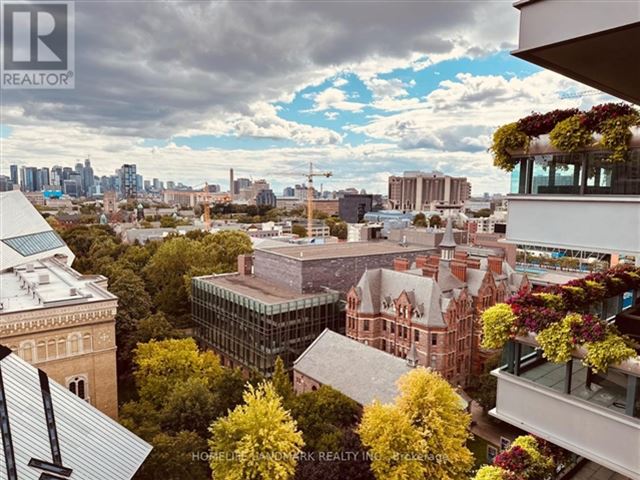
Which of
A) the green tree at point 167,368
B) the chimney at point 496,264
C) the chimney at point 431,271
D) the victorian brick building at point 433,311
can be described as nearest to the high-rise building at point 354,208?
the chimney at point 496,264

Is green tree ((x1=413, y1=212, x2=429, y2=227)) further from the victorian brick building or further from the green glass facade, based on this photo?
the green glass facade

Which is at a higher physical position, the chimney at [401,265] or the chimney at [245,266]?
the chimney at [401,265]

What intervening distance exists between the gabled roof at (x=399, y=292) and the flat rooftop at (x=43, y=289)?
21.2m

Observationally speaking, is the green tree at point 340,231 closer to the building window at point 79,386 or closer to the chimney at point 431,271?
the chimney at point 431,271

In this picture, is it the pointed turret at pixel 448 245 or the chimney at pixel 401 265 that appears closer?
the pointed turret at pixel 448 245

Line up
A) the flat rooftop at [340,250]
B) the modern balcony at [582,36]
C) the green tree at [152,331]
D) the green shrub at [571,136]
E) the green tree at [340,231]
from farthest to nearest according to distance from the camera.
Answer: the green tree at [340,231] < the flat rooftop at [340,250] < the green tree at [152,331] < the green shrub at [571,136] < the modern balcony at [582,36]

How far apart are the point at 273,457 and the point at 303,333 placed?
20.5 m

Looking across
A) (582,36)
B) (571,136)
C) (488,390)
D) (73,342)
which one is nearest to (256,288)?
(73,342)

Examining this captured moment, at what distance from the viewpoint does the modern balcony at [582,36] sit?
5.23 m

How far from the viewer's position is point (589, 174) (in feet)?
25.0

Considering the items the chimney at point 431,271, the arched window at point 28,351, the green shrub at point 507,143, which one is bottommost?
the arched window at point 28,351

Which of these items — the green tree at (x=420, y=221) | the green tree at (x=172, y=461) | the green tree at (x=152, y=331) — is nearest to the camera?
the green tree at (x=172, y=461)

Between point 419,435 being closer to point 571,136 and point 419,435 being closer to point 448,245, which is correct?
point 571,136

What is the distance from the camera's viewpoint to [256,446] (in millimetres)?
18406
